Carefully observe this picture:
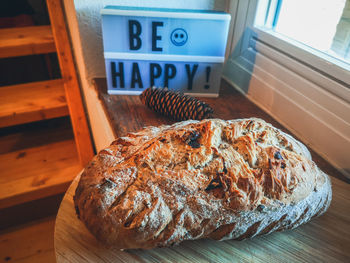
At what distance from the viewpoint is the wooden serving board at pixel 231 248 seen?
0.43 meters

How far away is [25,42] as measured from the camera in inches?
46.4

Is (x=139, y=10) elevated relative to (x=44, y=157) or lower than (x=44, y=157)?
elevated

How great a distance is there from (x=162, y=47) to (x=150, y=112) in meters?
0.21

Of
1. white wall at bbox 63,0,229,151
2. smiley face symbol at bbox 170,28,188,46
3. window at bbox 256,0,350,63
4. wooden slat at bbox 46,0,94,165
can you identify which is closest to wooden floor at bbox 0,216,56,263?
wooden slat at bbox 46,0,94,165

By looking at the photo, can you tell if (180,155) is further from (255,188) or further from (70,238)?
(70,238)

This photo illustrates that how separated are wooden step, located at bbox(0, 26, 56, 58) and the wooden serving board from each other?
0.96 m

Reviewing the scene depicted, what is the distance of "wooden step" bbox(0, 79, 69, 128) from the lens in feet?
3.73

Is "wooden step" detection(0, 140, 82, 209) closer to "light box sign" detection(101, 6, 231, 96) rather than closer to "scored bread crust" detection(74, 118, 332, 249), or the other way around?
"light box sign" detection(101, 6, 231, 96)

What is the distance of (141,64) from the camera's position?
833 mm

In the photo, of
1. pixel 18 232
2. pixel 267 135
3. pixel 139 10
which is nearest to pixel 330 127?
pixel 267 135

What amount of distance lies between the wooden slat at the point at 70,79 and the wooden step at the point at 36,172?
0.12 metres

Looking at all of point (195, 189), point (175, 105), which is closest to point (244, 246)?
point (195, 189)

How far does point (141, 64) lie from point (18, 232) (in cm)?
116

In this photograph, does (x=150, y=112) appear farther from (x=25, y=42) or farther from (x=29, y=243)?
(x=29, y=243)
